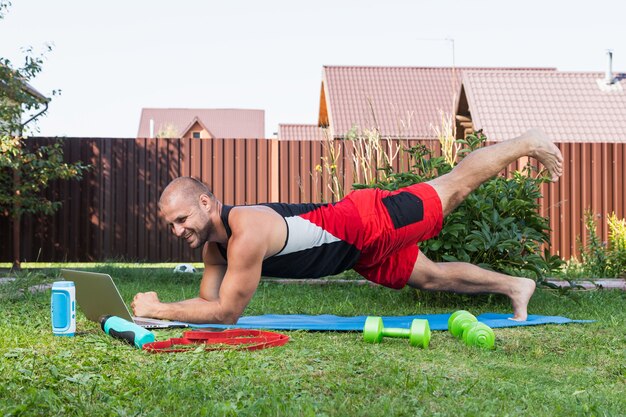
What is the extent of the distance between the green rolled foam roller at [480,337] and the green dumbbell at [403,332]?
0.67 feet

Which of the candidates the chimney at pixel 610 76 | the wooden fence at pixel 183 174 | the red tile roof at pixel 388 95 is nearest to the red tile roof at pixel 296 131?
the red tile roof at pixel 388 95

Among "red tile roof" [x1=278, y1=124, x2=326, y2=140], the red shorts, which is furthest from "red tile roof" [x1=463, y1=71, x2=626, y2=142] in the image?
"red tile roof" [x1=278, y1=124, x2=326, y2=140]

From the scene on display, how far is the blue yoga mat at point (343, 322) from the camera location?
3.99m

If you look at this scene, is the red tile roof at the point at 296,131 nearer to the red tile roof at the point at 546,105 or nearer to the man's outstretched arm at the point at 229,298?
the red tile roof at the point at 546,105

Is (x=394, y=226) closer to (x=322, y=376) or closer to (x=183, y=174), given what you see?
(x=322, y=376)

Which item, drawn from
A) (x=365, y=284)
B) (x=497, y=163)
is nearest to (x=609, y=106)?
(x=365, y=284)

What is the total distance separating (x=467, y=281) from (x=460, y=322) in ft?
2.18

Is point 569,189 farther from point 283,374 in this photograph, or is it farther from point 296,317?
point 283,374

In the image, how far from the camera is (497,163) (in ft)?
13.5

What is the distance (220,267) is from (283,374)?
1457mm

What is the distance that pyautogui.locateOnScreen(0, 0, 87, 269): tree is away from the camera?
8703mm

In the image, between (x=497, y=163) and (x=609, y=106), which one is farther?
(x=609, y=106)

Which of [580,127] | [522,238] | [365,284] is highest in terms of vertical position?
[580,127]

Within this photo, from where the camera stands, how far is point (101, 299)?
391 centimetres
